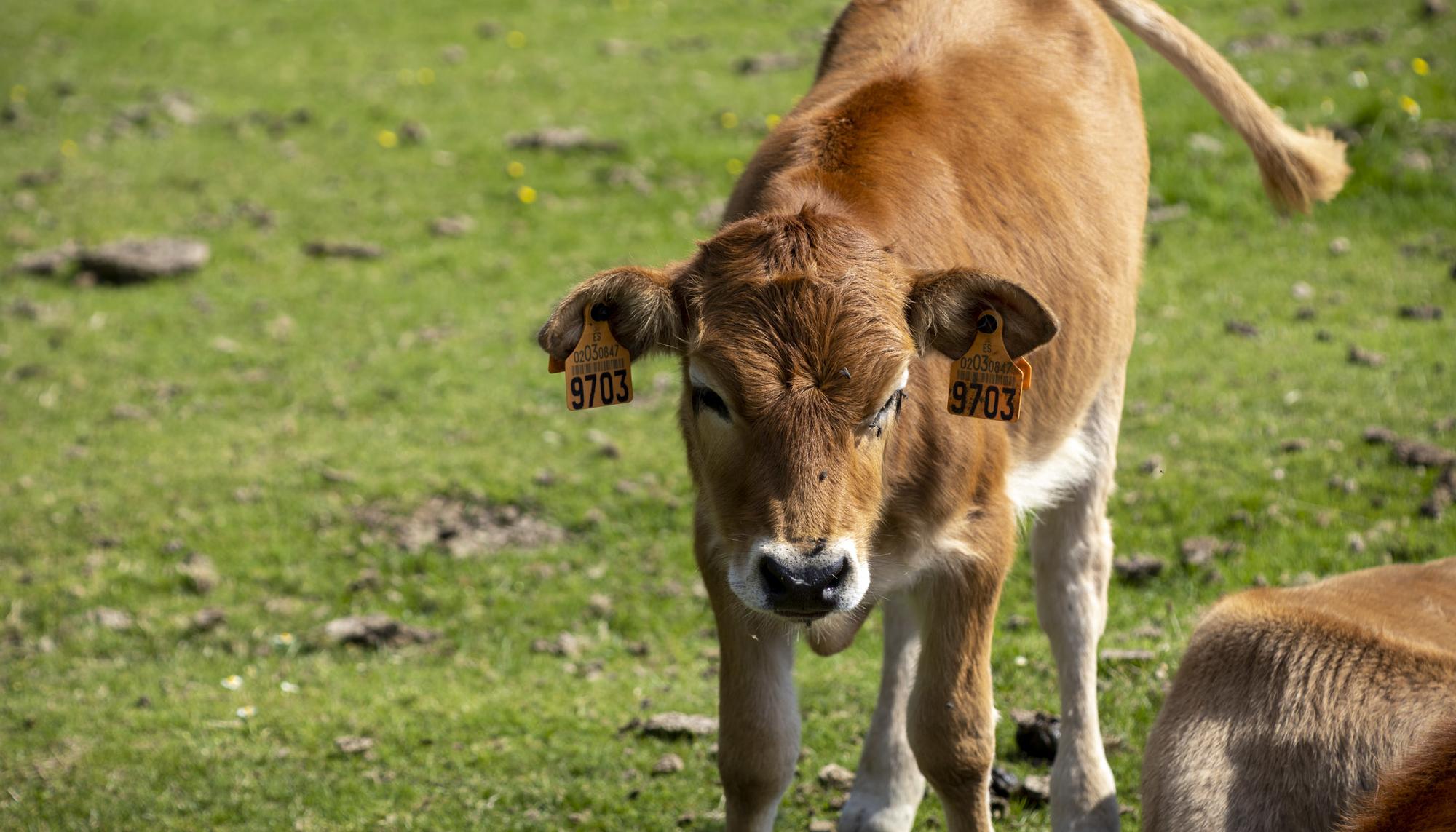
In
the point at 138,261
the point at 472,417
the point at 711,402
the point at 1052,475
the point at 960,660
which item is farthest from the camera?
the point at 138,261

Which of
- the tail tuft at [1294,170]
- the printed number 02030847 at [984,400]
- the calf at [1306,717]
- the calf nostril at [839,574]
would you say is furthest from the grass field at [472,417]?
the calf nostril at [839,574]

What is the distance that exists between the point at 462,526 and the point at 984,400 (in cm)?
443

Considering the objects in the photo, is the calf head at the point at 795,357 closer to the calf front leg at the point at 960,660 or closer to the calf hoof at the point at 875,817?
the calf front leg at the point at 960,660

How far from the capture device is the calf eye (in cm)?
409

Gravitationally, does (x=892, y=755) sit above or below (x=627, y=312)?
below

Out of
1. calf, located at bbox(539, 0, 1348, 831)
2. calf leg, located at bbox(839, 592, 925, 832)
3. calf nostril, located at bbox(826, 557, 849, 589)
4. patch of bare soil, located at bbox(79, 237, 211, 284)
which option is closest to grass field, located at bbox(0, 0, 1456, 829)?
patch of bare soil, located at bbox(79, 237, 211, 284)

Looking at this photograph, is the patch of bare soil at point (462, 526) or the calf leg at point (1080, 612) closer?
the calf leg at point (1080, 612)

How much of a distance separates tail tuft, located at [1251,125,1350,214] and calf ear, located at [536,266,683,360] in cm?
309

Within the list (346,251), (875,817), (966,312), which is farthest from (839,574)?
(346,251)

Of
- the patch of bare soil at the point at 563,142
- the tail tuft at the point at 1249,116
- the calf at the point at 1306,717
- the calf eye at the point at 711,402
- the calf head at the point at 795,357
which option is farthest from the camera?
the patch of bare soil at the point at 563,142

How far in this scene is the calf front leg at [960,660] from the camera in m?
4.59

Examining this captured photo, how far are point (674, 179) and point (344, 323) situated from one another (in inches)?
126

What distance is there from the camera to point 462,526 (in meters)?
8.04

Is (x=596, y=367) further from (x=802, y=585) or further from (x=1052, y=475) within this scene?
(x=1052, y=475)
